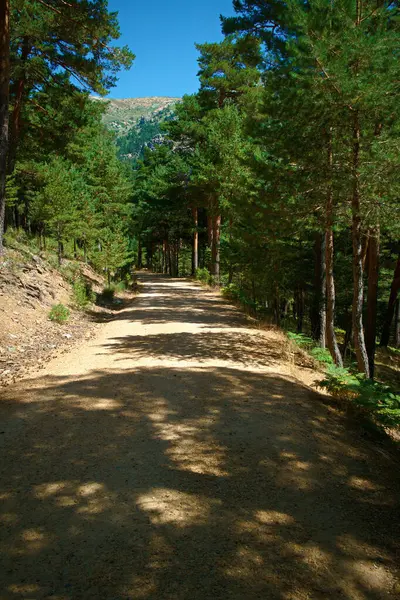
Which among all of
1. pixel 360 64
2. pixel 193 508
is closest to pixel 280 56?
pixel 360 64

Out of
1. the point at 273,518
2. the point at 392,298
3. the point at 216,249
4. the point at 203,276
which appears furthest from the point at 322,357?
the point at 203,276

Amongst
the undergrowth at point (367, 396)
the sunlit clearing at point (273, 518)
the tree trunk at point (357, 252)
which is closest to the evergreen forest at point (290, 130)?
the tree trunk at point (357, 252)

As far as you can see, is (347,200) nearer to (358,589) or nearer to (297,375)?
(297,375)

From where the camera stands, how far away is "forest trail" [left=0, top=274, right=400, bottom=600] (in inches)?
101

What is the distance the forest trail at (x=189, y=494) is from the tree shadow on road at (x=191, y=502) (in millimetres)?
12

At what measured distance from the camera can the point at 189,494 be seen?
348 cm

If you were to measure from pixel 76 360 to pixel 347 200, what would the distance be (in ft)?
23.2

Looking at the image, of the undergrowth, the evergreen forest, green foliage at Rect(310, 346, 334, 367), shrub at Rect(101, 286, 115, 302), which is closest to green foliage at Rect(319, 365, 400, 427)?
the undergrowth

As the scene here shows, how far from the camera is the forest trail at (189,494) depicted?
101 inches

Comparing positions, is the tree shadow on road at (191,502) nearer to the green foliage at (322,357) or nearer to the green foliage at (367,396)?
the green foliage at (367,396)

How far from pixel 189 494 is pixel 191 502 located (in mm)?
121

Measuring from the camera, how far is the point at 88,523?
3.04 meters

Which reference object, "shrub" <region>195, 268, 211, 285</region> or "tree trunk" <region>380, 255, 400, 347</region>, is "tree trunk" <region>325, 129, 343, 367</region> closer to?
"tree trunk" <region>380, 255, 400, 347</region>

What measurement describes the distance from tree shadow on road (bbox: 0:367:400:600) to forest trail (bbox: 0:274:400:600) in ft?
0.04
